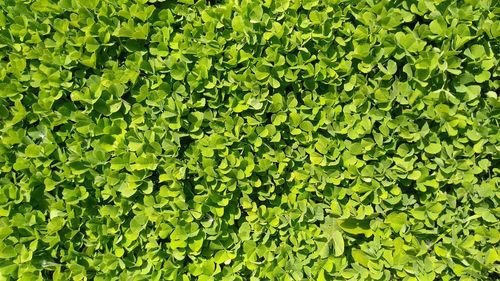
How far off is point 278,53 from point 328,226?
925 mm

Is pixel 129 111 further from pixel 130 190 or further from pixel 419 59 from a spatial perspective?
pixel 419 59

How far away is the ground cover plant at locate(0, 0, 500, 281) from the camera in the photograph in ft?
7.10

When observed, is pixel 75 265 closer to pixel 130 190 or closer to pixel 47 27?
pixel 130 190

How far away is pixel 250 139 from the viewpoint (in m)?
2.25

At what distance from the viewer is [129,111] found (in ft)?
7.39

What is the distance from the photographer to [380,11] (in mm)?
2146

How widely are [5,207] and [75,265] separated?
1.50 ft

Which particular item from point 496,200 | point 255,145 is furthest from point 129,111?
point 496,200

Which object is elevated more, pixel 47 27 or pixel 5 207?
pixel 47 27

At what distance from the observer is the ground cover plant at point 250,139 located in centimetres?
216

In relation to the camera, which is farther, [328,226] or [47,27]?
[328,226]

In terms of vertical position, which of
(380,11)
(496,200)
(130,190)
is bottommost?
(130,190)

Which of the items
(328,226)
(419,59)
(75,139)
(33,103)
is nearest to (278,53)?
(419,59)

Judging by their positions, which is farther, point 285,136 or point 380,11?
point 285,136
